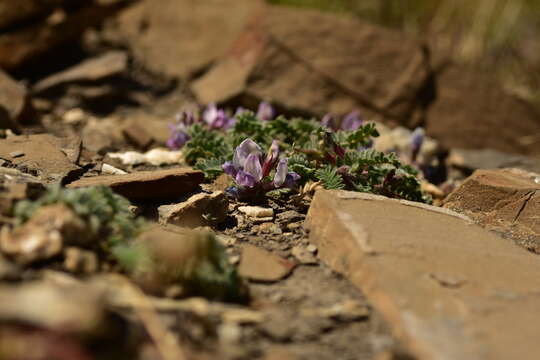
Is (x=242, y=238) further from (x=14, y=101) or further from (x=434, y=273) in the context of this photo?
(x=14, y=101)

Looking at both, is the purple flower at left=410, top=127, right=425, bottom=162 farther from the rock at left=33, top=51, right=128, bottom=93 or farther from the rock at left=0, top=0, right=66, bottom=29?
the rock at left=0, top=0, right=66, bottom=29

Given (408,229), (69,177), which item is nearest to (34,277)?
(69,177)

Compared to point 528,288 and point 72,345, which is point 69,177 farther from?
point 528,288

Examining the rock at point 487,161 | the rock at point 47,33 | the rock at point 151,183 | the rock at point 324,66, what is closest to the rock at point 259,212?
the rock at point 151,183

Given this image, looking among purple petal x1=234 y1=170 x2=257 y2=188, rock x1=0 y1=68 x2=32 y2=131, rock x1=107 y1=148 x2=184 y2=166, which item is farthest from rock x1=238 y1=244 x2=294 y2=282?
rock x1=0 y1=68 x2=32 y2=131

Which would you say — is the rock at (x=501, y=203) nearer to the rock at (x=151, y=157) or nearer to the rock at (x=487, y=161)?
the rock at (x=487, y=161)

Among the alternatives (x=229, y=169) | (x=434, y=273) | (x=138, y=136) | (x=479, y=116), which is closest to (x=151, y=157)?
(x=138, y=136)
